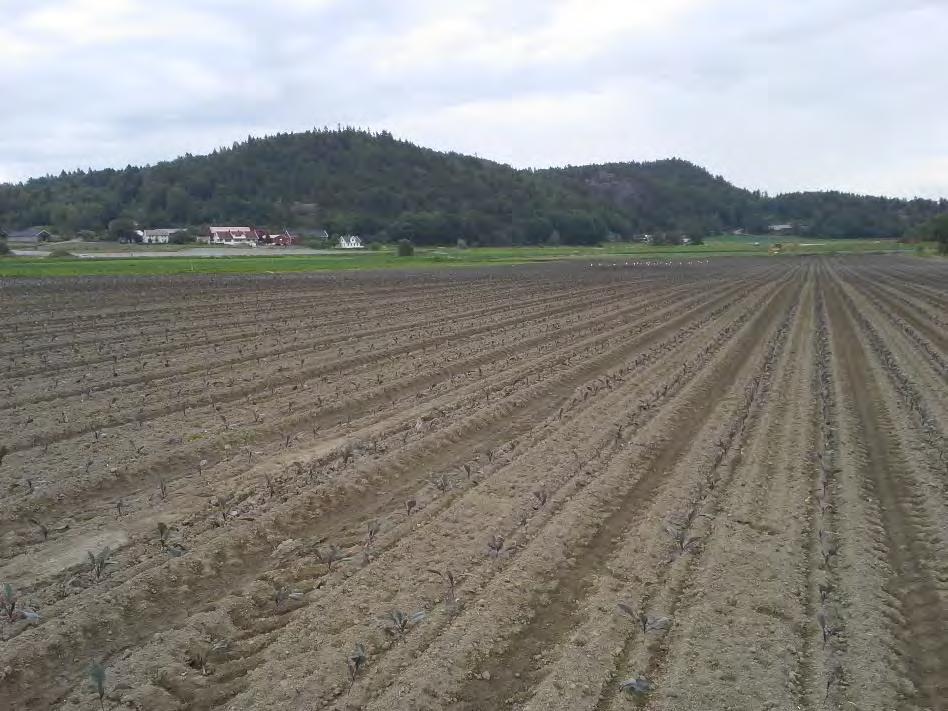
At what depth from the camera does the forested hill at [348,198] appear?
449ft

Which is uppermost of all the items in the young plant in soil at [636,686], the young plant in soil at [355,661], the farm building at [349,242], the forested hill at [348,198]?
the forested hill at [348,198]

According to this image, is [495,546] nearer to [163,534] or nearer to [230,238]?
[163,534]

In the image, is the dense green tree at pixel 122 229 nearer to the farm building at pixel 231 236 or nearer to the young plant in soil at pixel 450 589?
the farm building at pixel 231 236

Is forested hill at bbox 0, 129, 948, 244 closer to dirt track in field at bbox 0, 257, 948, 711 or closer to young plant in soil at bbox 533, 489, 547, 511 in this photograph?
dirt track in field at bbox 0, 257, 948, 711

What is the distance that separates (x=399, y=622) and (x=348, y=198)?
16234cm

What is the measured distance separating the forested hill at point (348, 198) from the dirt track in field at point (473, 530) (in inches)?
4589

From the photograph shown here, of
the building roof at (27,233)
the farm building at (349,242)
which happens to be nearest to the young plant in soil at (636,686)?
the farm building at (349,242)

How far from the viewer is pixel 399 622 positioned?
5.23 m

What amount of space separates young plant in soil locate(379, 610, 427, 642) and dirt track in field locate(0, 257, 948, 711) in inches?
2.6

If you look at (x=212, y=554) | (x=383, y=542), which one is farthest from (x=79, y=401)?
(x=383, y=542)

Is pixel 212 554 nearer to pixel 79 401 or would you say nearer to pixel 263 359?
pixel 79 401

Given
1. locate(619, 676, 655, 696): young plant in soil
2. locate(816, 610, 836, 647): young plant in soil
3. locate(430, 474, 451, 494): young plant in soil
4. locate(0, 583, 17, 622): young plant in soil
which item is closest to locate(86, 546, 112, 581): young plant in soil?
locate(0, 583, 17, 622): young plant in soil

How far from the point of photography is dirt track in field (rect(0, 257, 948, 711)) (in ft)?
15.6

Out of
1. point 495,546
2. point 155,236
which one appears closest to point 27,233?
point 155,236
